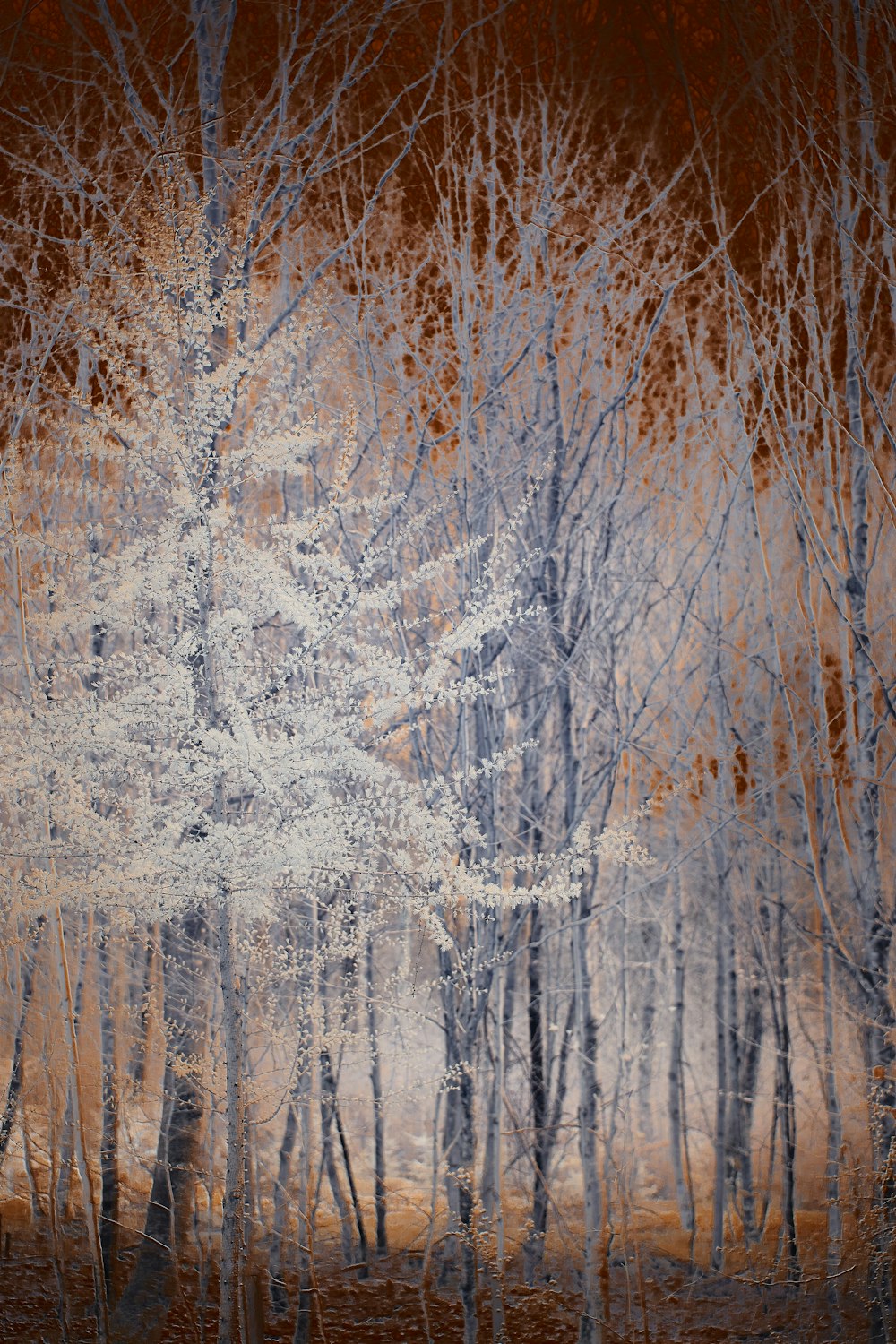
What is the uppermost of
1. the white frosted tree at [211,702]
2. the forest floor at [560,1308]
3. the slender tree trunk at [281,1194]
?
the white frosted tree at [211,702]

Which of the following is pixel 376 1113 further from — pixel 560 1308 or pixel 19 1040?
pixel 19 1040

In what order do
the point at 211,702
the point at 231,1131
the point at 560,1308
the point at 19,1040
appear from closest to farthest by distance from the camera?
the point at 211,702, the point at 231,1131, the point at 560,1308, the point at 19,1040

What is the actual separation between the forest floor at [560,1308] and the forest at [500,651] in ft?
0.04

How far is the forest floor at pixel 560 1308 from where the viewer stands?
262 cm

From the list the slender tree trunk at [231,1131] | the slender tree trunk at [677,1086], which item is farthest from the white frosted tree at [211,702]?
the slender tree trunk at [677,1086]

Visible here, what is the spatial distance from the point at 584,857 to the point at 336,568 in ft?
3.86

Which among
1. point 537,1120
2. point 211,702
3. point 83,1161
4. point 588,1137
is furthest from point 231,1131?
point 211,702

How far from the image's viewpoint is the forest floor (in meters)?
2.62

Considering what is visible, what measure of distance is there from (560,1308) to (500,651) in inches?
79.9

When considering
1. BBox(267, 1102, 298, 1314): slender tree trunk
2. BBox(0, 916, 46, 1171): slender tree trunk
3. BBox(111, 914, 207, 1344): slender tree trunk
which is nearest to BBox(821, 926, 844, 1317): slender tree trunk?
BBox(267, 1102, 298, 1314): slender tree trunk

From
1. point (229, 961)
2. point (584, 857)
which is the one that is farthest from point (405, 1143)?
point (584, 857)

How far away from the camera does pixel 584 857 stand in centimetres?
268

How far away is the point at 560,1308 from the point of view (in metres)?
2.63

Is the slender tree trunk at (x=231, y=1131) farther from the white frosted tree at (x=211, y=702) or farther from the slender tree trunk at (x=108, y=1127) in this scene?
the slender tree trunk at (x=108, y=1127)
